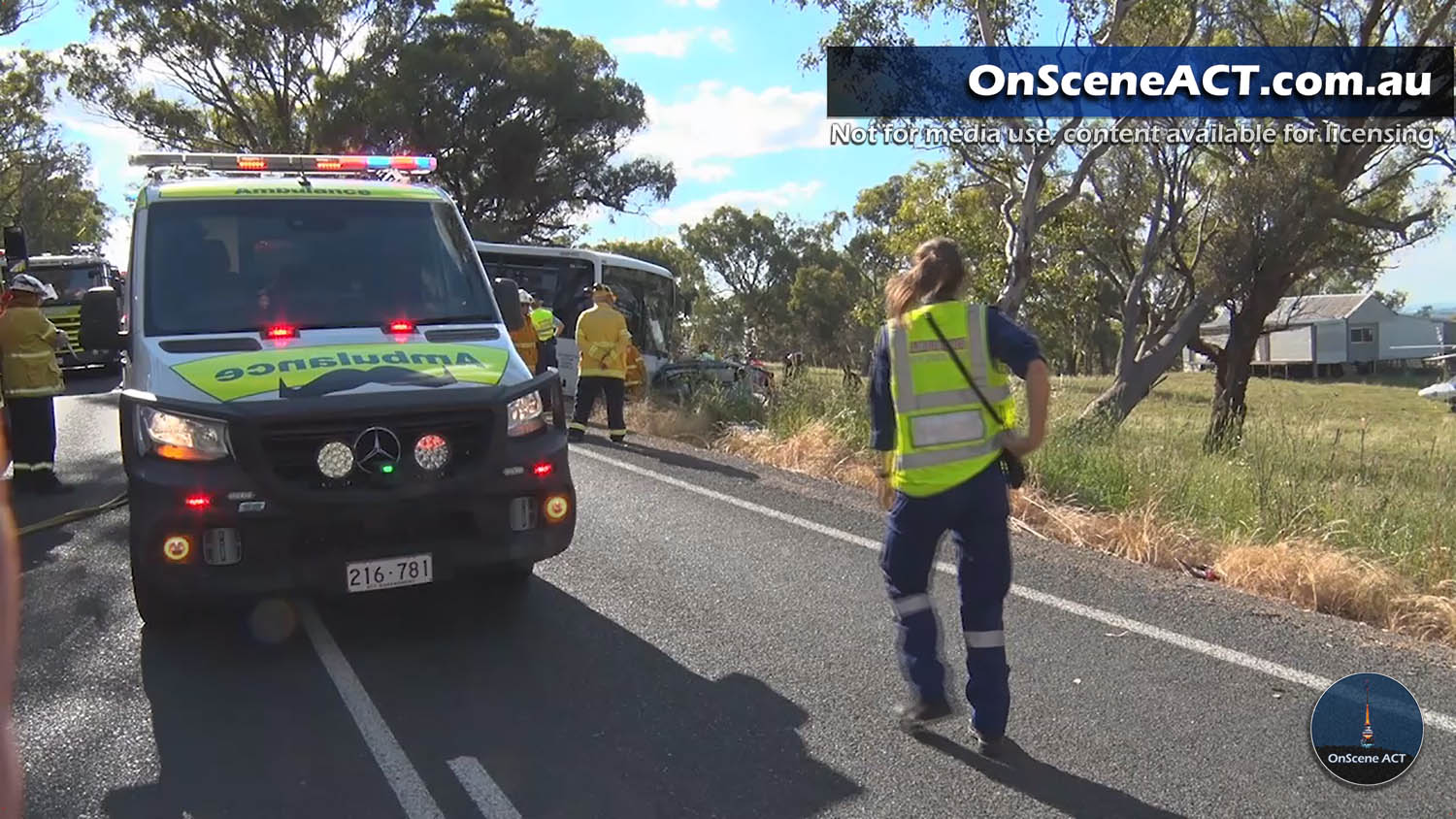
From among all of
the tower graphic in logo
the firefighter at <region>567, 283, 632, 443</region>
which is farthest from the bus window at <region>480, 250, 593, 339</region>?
the tower graphic in logo

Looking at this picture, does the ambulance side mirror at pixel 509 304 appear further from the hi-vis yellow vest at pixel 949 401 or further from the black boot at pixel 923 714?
the black boot at pixel 923 714

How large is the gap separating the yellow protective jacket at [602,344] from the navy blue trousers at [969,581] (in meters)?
7.90

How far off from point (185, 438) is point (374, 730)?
1487mm

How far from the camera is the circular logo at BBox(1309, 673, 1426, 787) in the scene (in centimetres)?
384

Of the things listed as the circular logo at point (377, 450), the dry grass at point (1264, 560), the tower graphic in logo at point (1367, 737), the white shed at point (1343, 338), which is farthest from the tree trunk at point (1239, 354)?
the white shed at point (1343, 338)

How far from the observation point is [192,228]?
5.67 m

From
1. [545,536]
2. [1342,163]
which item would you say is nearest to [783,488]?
[545,536]

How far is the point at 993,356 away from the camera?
159 inches

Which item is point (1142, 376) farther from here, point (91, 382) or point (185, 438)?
point (91, 382)

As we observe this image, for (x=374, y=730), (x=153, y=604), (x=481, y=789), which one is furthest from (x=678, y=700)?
(x=153, y=604)

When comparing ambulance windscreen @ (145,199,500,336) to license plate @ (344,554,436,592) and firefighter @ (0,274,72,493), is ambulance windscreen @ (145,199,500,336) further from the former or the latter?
firefighter @ (0,274,72,493)

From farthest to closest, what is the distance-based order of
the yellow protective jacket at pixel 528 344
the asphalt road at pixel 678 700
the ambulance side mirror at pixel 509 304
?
the yellow protective jacket at pixel 528 344 → the ambulance side mirror at pixel 509 304 → the asphalt road at pixel 678 700

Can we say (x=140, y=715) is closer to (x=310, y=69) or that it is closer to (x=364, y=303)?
(x=364, y=303)

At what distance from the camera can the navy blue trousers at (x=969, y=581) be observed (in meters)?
4.00
